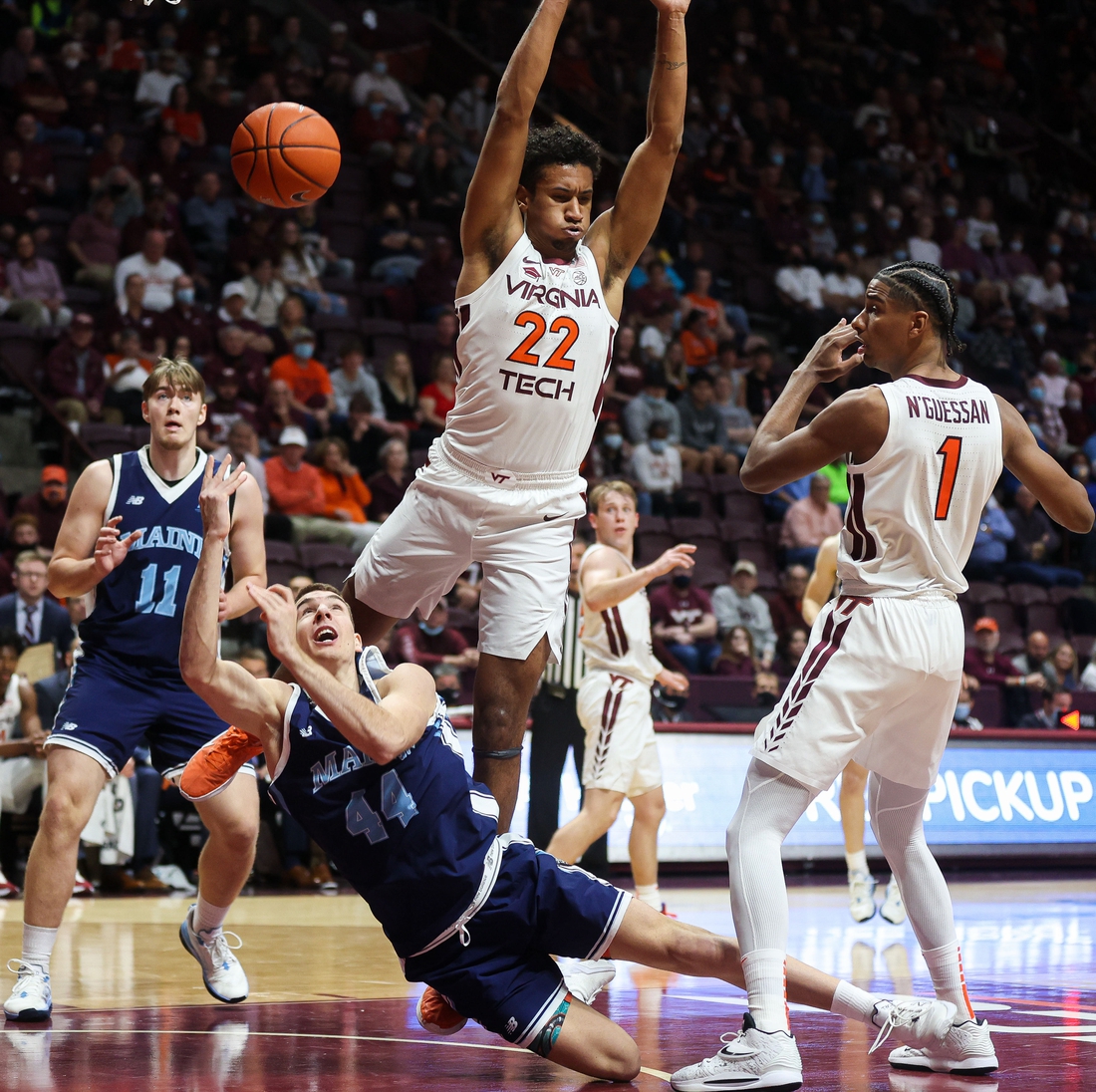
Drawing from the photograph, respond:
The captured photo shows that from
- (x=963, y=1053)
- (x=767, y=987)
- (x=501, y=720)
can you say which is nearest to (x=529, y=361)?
(x=501, y=720)

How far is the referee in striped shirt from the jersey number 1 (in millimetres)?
4349

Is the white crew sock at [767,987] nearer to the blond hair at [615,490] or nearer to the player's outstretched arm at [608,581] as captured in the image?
the player's outstretched arm at [608,581]

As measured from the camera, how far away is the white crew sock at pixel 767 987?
3879 mm

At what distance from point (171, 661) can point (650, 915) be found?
6.89 feet

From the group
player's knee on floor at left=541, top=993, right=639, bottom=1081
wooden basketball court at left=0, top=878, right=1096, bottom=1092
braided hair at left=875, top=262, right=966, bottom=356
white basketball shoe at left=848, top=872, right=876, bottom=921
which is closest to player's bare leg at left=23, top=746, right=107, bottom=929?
wooden basketball court at left=0, top=878, right=1096, bottom=1092

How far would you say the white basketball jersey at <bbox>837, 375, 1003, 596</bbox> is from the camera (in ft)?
13.8

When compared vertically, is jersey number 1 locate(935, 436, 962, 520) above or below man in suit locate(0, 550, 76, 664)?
above

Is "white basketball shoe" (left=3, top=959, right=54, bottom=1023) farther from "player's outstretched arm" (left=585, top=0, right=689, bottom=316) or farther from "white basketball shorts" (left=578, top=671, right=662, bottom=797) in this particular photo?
"white basketball shorts" (left=578, top=671, right=662, bottom=797)

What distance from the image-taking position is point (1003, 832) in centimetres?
1136

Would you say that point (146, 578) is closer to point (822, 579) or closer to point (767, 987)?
point (767, 987)

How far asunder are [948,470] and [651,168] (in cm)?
144

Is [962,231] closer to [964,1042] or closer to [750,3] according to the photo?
[750,3]

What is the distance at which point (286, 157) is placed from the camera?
5.67 m

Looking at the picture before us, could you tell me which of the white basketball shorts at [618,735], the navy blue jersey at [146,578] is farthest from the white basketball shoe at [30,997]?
the white basketball shorts at [618,735]
